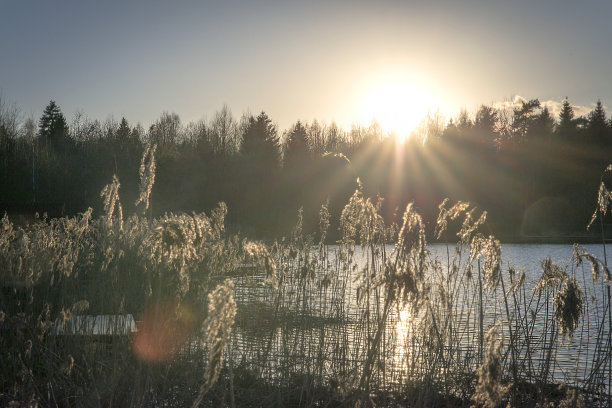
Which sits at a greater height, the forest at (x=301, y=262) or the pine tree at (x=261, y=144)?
the pine tree at (x=261, y=144)

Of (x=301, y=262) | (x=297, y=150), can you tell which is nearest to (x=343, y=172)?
(x=297, y=150)

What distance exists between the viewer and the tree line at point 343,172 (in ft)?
105

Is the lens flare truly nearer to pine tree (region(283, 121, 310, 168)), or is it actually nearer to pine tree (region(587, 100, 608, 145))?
pine tree (region(283, 121, 310, 168))

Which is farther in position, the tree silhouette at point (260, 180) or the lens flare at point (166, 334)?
the tree silhouette at point (260, 180)

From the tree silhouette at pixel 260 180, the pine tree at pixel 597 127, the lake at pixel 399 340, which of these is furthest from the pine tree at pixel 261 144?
the lake at pixel 399 340

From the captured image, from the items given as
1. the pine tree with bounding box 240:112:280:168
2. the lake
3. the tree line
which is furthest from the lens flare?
the pine tree with bounding box 240:112:280:168

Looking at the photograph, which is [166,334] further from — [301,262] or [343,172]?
[343,172]

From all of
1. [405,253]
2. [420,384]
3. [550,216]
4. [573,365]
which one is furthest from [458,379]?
[550,216]

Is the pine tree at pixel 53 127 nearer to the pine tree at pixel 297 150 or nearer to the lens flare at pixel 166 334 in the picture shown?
the pine tree at pixel 297 150

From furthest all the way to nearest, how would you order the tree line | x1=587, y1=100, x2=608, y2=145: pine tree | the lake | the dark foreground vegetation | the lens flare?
x1=587, y1=100, x2=608, y2=145: pine tree
the tree line
the lens flare
the lake
the dark foreground vegetation

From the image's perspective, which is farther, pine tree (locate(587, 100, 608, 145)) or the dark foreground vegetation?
pine tree (locate(587, 100, 608, 145))

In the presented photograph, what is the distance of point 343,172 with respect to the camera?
3650 centimetres

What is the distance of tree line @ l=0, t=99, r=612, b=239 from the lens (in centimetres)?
3216

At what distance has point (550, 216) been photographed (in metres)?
33.3
